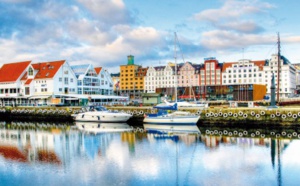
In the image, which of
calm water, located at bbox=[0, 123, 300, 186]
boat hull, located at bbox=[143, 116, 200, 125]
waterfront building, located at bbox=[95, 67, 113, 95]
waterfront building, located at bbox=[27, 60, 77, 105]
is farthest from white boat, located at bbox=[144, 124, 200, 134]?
waterfront building, located at bbox=[95, 67, 113, 95]

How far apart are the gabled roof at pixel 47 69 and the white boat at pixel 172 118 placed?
35.2m

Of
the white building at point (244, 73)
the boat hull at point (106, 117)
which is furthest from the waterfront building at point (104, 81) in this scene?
the white building at point (244, 73)

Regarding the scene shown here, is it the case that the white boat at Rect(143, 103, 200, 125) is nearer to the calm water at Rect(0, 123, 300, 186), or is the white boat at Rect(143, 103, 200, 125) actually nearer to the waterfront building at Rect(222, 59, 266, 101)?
the calm water at Rect(0, 123, 300, 186)

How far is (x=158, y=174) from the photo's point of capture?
20406 millimetres

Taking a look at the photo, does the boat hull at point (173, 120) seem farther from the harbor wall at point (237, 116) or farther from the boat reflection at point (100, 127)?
the boat reflection at point (100, 127)

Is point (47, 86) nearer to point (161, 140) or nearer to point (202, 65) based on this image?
point (161, 140)

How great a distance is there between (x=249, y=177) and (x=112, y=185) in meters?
8.25

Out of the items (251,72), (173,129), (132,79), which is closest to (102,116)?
(173,129)

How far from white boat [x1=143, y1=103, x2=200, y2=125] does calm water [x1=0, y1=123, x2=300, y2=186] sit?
5.13 metres

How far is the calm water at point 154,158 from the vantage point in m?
19.5

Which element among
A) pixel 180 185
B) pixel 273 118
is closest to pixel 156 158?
pixel 180 185

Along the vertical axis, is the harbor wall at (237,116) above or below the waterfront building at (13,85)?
below

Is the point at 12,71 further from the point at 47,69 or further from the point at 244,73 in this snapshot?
the point at 244,73

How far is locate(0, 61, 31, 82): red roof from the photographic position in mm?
78312
